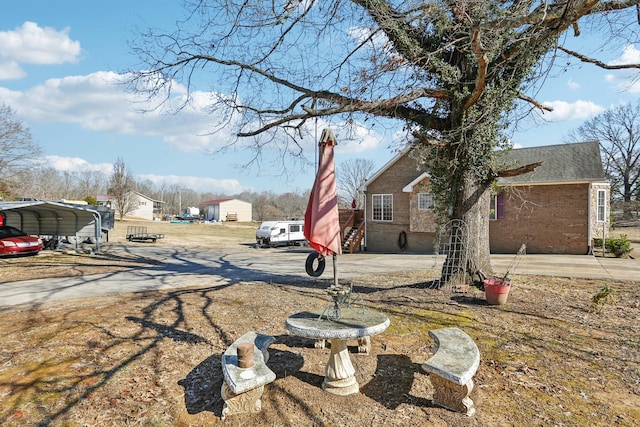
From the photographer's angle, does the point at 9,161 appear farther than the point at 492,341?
Yes

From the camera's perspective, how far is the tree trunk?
26.7ft

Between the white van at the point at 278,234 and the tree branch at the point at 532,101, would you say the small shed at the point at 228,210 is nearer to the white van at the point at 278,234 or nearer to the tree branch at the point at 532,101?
the white van at the point at 278,234

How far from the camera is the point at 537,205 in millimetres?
17203

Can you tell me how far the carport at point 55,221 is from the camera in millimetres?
17984

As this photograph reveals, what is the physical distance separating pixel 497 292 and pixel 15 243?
18355 mm

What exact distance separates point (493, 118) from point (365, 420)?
727cm

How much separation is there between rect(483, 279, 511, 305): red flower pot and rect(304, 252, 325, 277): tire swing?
13.6 feet

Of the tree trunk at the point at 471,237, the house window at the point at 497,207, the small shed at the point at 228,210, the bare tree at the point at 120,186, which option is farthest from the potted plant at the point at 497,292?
the small shed at the point at 228,210

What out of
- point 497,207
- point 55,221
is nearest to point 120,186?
point 55,221

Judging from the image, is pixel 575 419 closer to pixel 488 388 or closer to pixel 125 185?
pixel 488 388

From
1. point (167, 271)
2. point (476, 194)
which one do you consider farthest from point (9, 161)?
point (476, 194)

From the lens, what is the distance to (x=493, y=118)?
8250 mm

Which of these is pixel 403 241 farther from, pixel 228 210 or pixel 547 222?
pixel 228 210

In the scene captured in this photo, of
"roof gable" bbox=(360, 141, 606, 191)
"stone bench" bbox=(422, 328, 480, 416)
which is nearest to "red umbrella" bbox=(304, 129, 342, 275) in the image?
"stone bench" bbox=(422, 328, 480, 416)
